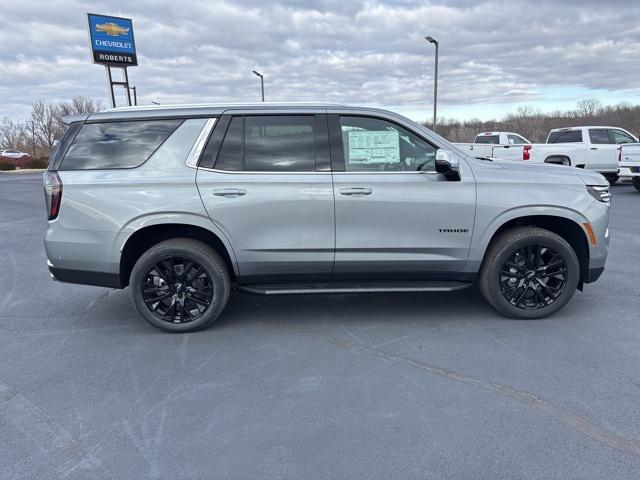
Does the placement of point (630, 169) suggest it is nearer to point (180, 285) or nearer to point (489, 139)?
point (489, 139)

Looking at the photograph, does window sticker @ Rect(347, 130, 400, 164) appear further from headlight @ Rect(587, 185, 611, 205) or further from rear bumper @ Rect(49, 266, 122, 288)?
rear bumper @ Rect(49, 266, 122, 288)

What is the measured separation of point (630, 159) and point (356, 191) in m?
12.8

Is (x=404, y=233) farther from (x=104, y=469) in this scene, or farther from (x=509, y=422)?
(x=104, y=469)

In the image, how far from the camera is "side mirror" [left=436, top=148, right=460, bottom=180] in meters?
3.98

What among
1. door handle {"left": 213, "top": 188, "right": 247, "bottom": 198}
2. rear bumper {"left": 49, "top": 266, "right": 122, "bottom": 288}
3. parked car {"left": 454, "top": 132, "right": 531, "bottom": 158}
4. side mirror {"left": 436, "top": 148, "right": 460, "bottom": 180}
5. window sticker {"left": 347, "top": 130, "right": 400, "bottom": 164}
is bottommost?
rear bumper {"left": 49, "top": 266, "right": 122, "bottom": 288}

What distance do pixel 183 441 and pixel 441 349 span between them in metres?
2.10

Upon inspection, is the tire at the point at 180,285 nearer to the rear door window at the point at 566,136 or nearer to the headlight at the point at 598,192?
the headlight at the point at 598,192

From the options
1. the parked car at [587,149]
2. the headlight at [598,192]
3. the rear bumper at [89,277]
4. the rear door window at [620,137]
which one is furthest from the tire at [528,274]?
the rear door window at [620,137]

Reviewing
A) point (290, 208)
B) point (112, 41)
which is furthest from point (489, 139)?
point (112, 41)

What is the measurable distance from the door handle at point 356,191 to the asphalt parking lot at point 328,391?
121cm

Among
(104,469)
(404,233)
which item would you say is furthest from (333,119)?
(104,469)

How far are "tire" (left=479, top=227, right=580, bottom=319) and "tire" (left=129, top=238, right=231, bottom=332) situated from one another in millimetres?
Result: 2387

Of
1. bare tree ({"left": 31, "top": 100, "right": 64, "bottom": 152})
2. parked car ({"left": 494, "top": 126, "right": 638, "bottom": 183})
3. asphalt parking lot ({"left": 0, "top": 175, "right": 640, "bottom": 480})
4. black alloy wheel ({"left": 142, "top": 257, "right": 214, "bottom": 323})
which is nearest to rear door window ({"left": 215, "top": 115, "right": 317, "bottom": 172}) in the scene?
black alloy wheel ({"left": 142, "top": 257, "right": 214, "bottom": 323})

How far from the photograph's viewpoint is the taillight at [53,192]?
13.8 feet
